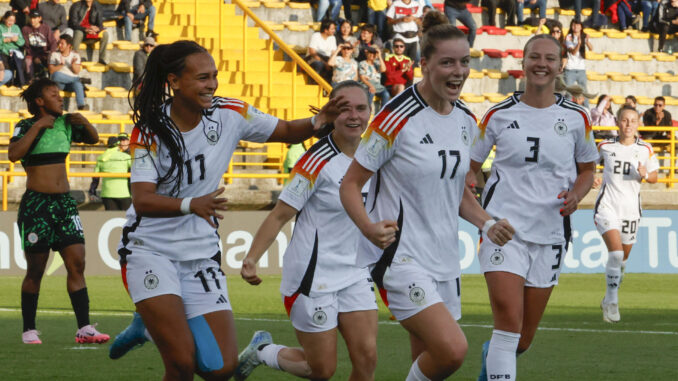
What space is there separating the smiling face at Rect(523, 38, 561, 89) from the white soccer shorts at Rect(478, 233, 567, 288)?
0.97 metres

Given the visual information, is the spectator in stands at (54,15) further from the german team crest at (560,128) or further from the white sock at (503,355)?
the white sock at (503,355)

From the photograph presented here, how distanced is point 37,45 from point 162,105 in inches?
647

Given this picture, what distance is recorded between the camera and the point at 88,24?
23562 millimetres

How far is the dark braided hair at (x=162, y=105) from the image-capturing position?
624 cm

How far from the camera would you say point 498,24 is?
28828 millimetres

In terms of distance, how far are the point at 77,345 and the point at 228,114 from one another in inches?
189

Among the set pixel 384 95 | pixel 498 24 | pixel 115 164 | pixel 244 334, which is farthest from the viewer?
pixel 498 24

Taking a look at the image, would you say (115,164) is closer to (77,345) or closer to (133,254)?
(77,345)

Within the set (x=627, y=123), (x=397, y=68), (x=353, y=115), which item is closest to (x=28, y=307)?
(x=353, y=115)

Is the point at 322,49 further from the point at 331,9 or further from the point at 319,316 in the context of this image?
the point at 319,316

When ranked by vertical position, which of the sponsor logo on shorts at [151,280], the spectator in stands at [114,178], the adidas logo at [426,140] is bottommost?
the spectator in stands at [114,178]

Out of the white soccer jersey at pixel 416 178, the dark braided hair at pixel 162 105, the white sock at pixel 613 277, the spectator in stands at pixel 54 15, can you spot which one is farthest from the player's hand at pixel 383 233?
the spectator in stands at pixel 54 15

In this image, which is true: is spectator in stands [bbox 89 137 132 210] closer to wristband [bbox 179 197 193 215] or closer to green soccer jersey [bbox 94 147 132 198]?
green soccer jersey [bbox 94 147 132 198]

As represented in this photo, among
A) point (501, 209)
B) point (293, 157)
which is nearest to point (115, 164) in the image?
point (293, 157)
